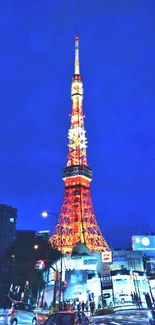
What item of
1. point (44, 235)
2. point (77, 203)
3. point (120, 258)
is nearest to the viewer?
point (120, 258)

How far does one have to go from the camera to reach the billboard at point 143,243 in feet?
249

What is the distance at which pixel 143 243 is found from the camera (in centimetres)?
7656

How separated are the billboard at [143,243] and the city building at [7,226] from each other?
5217 cm

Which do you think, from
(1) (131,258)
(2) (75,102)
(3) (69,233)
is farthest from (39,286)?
(2) (75,102)

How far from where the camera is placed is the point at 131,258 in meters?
71.9

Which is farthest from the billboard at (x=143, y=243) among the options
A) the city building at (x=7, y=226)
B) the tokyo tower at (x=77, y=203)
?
the city building at (x=7, y=226)

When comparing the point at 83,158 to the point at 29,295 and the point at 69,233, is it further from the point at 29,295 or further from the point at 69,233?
the point at 29,295

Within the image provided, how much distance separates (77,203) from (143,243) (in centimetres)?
1746

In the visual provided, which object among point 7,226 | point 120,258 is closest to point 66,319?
point 120,258

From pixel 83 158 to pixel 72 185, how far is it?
8403mm

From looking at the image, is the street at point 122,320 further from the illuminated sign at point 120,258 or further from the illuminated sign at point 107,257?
the illuminated sign at point 120,258

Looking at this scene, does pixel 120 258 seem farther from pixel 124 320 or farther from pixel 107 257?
pixel 124 320

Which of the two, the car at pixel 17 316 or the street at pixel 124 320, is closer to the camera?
the street at pixel 124 320

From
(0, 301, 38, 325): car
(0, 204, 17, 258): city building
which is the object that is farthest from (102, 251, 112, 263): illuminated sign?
(0, 204, 17, 258): city building
